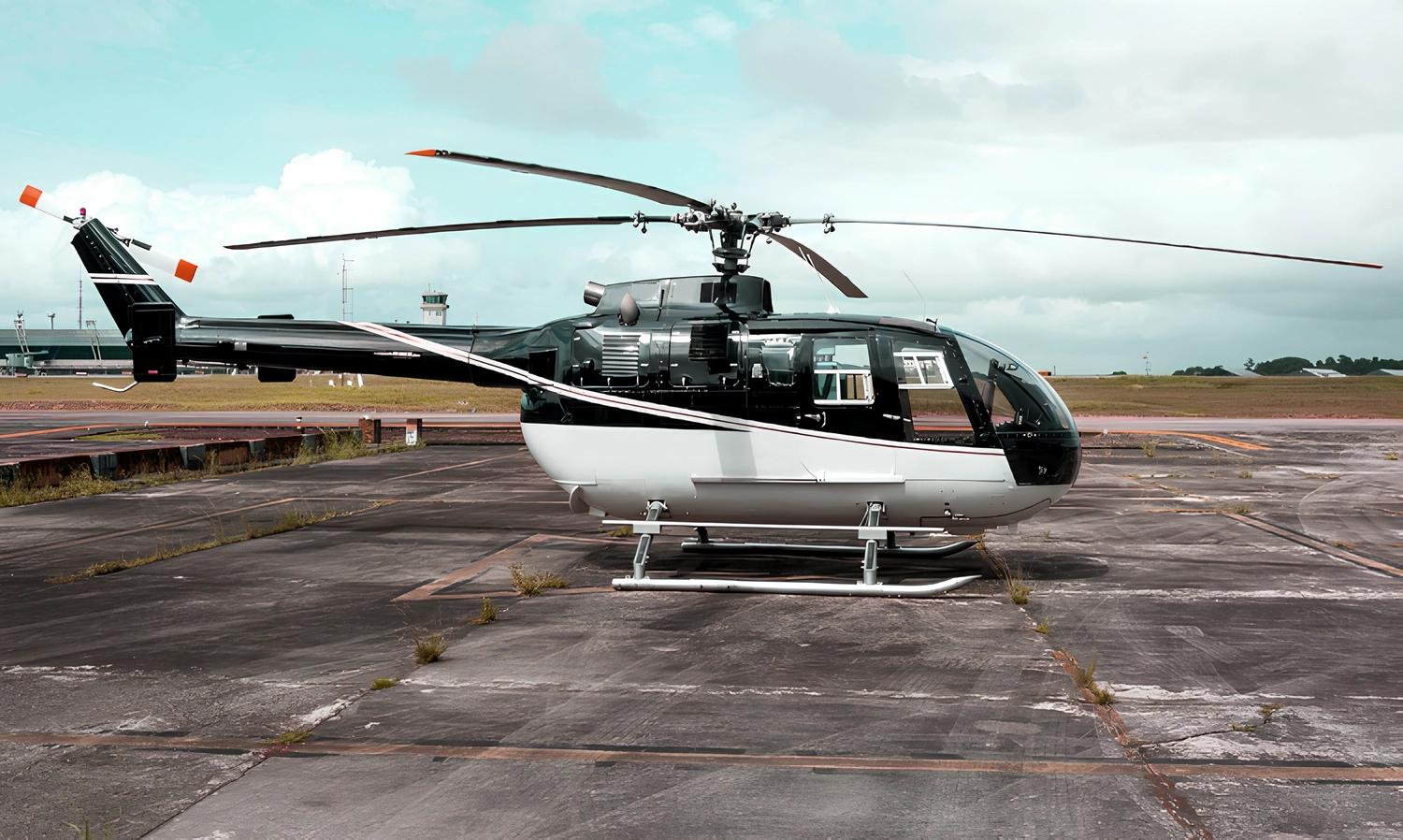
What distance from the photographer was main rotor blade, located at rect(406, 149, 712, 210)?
9469 mm

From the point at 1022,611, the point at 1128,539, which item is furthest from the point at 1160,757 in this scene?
the point at 1128,539

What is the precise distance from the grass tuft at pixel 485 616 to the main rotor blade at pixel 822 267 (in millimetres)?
4907

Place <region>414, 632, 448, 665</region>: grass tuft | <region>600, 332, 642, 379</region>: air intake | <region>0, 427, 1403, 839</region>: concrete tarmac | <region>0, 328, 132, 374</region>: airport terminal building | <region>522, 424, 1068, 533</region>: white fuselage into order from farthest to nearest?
<region>0, 328, 132, 374</region>: airport terminal building < <region>600, 332, 642, 379</region>: air intake < <region>522, 424, 1068, 533</region>: white fuselage < <region>414, 632, 448, 665</region>: grass tuft < <region>0, 427, 1403, 839</region>: concrete tarmac

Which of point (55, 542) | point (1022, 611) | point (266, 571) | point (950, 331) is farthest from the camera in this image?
point (55, 542)

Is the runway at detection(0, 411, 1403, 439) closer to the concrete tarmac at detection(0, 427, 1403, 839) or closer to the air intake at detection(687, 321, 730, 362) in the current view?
the concrete tarmac at detection(0, 427, 1403, 839)

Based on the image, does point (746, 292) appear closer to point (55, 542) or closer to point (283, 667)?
point (283, 667)

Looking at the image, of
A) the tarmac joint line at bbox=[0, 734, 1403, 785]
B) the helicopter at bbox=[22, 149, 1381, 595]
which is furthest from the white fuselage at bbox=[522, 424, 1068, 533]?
the tarmac joint line at bbox=[0, 734, 1403, 785]

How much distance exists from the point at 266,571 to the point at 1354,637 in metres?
11.2

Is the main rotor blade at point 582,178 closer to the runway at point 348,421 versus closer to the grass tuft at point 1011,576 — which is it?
the grass tuft at point 1011,576

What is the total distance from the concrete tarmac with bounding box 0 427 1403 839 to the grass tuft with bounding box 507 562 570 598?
27 centimetres

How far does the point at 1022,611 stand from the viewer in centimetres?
1030

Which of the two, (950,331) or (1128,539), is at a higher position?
(950,331)

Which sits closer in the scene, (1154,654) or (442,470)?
(1154,654)

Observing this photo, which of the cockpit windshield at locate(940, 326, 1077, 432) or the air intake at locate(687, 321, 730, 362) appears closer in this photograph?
the cockpit windshield at locate(940, 326, 1077, 432)
